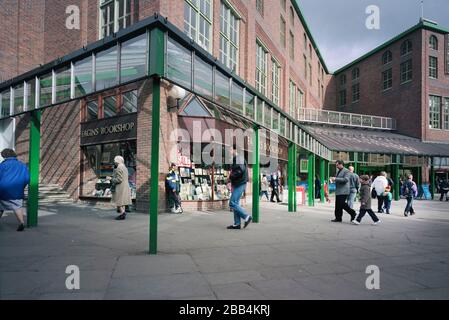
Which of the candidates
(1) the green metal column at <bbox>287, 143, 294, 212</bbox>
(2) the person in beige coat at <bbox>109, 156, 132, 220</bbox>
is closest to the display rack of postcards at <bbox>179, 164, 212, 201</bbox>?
(2) the person in beige coat at <bbox>109, 156, 132, 220</bbox>

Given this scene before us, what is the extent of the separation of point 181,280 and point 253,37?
16687 mm

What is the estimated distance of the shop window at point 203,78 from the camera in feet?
19.9

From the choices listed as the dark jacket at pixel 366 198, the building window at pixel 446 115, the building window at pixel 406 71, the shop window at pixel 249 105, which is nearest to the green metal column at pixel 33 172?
the shop window at pixel 249 105

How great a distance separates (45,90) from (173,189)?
15.2 ft

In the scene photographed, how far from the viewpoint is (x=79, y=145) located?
13.0 metres

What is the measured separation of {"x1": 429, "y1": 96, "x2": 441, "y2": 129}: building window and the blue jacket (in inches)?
1459

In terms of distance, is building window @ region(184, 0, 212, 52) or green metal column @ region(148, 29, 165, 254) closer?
green metal column @ region(148, 29, 165, 254)

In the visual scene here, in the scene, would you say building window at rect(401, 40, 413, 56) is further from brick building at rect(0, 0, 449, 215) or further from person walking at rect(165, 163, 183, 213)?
person walking at rect(165, 163, 183, 213)

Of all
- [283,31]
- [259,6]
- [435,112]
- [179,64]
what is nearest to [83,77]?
[179,64]

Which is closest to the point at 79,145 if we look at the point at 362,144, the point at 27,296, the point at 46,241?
the point at 46,241

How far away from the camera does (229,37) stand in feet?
51.4

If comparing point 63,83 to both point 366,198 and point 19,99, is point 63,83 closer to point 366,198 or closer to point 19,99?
point 19,99

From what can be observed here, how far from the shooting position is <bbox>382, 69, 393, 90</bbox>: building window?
118 feet

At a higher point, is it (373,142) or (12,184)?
(373,142)
